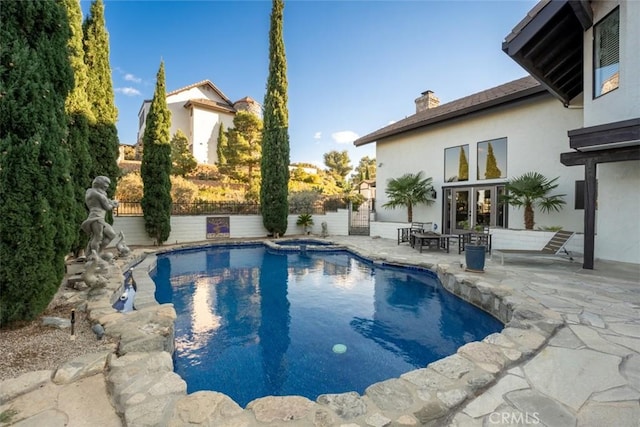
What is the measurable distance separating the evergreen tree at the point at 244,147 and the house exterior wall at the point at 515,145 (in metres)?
12.0

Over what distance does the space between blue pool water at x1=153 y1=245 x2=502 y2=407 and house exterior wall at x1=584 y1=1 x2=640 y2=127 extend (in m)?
5.44

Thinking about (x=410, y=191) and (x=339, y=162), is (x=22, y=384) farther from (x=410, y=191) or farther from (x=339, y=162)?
(x=339, y=162)

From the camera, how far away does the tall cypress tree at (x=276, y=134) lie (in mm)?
14139

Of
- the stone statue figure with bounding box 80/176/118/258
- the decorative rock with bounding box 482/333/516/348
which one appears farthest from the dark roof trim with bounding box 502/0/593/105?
the stone statue figure with bounding box 80/176/118/258

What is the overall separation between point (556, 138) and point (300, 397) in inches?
469

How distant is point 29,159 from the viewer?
3.51 metres

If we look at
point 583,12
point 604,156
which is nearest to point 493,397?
point 604,156

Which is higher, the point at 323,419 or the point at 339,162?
the point at 339,162

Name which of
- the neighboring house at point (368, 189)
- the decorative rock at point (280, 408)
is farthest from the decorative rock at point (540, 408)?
the neighboring house at point (368, 189)

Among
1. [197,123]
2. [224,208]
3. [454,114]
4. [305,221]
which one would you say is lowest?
[305,221]

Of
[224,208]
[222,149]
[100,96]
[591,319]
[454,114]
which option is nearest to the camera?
[591,319]

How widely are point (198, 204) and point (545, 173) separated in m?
14.3

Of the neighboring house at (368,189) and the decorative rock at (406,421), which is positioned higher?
the neighboring house at (368,189)

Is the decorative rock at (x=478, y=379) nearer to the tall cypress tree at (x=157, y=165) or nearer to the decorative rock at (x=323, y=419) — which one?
the decorative rock at (x=323, y=419)
